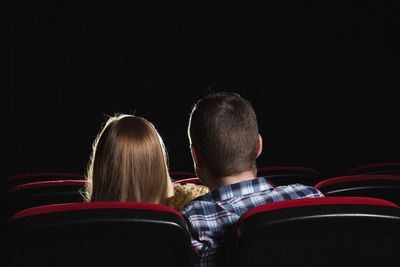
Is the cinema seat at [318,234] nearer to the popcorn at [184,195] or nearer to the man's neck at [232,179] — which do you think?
the man's neck at [232,179]

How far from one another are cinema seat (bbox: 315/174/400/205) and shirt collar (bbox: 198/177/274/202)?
0.34 metres

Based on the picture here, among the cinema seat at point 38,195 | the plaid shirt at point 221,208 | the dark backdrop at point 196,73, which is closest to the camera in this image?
the plaid shirt at point 221,208

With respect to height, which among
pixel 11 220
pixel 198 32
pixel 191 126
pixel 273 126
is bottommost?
pixel 273 126

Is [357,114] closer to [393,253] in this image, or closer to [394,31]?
[394,31]

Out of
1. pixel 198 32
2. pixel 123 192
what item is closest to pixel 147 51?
pixel 198 32

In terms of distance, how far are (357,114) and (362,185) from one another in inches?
155

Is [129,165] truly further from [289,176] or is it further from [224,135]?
[289,176]

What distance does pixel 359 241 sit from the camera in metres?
1.19

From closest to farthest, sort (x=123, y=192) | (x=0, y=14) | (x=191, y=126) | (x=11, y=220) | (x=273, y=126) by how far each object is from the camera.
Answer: (x=11, y=220), (x=191, y=126), (x=123, y=192), (x=0, y=14), (x=273, y=126)

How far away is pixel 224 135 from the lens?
150 cm

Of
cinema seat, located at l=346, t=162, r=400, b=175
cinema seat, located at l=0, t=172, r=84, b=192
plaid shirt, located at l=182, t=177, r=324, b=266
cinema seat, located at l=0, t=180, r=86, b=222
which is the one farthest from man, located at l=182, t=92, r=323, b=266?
cinema seat, located at l=346, t=162, r=400, b=175

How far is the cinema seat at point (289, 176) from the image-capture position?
2.62 m

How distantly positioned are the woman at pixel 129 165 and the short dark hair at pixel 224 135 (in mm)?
217

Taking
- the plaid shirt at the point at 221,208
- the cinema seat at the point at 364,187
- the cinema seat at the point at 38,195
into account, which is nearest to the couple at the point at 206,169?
the plaid shirt at the point at 221,208
